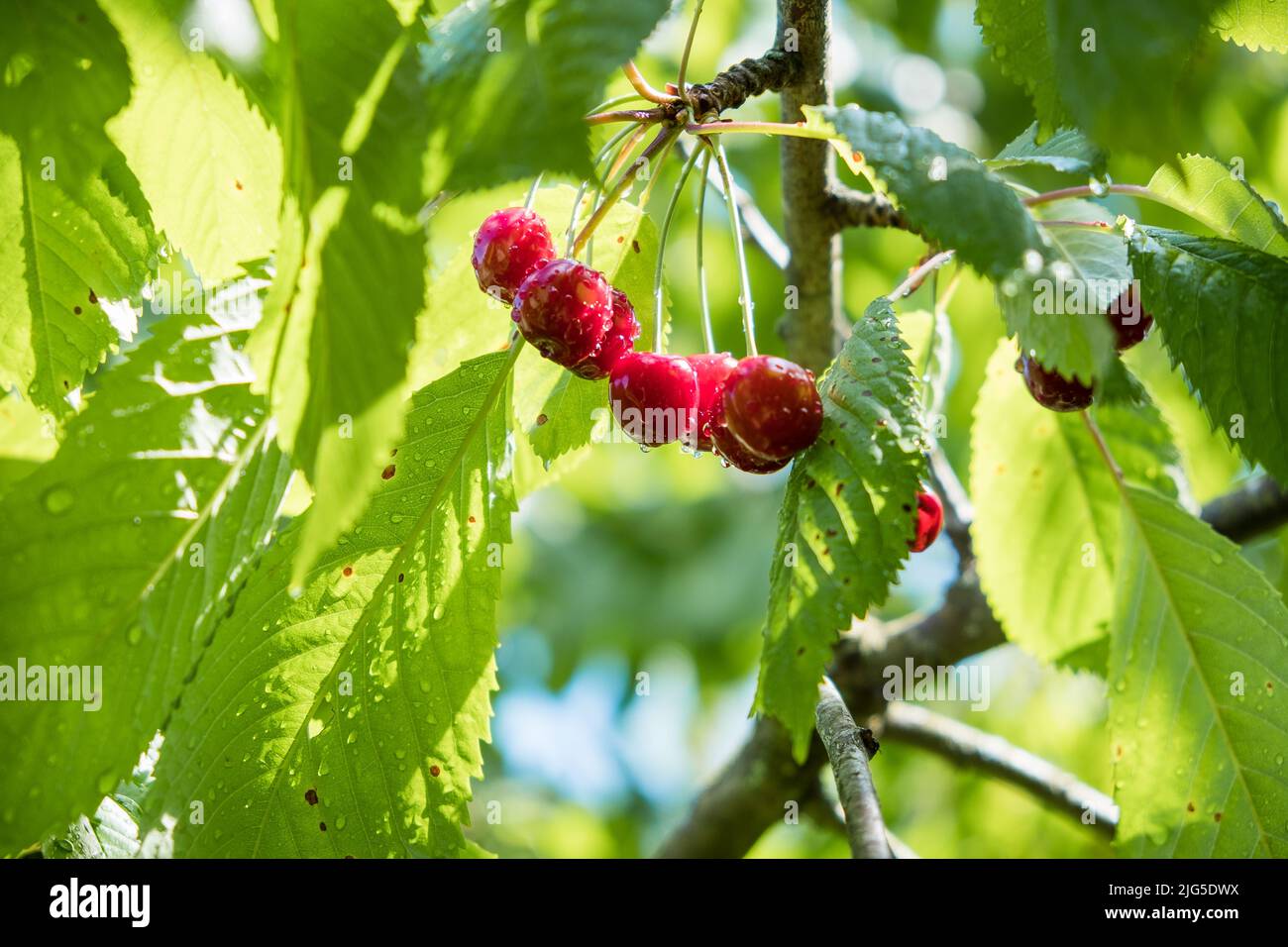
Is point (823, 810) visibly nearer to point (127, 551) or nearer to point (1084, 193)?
point (1084, 193)

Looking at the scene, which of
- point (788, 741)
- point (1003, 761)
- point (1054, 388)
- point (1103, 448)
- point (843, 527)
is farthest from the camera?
point (1003, 761)

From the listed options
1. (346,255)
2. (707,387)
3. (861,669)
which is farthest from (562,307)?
(861,669)

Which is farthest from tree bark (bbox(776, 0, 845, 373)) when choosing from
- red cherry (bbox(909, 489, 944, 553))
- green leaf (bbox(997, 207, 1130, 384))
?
red cherry (bbox(909, 489, 944, 553))

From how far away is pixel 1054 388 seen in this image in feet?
5.01

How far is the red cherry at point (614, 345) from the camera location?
1.45 metres

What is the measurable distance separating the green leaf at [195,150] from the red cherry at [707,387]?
58 cm

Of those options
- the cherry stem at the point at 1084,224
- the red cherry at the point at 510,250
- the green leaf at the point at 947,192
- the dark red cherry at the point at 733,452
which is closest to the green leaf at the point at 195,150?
the red cherry at the point at 510,250

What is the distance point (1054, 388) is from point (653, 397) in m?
0.57

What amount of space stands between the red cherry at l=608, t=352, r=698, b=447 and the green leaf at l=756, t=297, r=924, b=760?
0.19m

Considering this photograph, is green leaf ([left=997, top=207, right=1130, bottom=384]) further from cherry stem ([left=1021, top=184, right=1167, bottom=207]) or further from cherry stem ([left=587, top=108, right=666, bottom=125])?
cherry stem ([left=587, top=108, right=666, bottom=125])

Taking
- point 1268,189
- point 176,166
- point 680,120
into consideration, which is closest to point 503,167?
point 680,120

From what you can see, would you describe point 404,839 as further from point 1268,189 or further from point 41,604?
point 1268,189

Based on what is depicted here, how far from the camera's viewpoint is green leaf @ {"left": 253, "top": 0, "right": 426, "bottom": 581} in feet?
2.93
